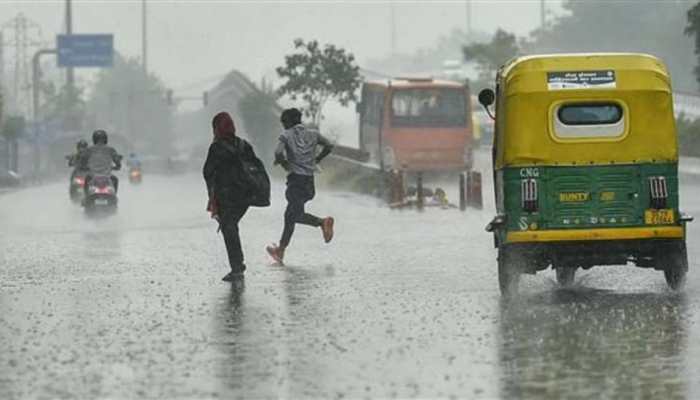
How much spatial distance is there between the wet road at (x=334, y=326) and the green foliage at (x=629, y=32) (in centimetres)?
9298

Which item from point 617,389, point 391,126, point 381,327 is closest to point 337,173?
point 391,126

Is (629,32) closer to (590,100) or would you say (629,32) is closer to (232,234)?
(232,234)

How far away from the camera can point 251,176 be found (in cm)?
1938

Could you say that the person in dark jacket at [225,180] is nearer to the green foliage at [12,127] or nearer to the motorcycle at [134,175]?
the motorcycle at [134,175]

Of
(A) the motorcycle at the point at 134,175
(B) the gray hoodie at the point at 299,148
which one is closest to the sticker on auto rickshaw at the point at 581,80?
(B) the gray hoodie at the point at 299,148

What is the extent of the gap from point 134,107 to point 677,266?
518ft

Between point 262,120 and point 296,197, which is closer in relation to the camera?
point 296,197

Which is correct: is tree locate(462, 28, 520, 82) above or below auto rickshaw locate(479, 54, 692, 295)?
above

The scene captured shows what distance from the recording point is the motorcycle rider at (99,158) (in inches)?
1326

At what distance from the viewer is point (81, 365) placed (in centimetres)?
1217

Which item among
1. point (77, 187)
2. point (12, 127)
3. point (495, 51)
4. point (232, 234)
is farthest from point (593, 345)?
point (495, 51)

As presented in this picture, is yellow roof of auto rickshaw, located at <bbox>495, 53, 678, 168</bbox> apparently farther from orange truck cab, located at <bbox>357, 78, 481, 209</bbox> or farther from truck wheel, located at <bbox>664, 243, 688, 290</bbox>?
orange truck cab, located at <bbox>357, 78, 481, 209</bbox>

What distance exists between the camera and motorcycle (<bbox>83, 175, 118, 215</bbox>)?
112 feet

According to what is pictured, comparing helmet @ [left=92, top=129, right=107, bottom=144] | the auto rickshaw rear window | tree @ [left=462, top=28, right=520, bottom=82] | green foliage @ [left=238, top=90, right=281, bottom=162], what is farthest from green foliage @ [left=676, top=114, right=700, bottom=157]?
the auto rickshaw rear window
